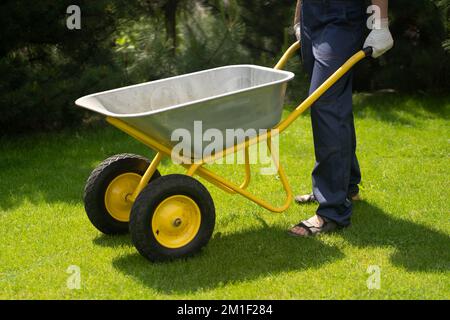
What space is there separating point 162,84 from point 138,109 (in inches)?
7.2

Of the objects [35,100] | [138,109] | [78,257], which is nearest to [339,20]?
[138,109]

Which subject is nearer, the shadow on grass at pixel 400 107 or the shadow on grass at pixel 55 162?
the shadow on grass at pixel 55 162

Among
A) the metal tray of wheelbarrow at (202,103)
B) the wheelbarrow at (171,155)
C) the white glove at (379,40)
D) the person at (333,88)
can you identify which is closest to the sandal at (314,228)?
the person at (333,88)

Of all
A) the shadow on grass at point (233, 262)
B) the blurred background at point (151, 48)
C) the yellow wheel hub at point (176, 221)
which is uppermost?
the blurred background at point (151, 48)

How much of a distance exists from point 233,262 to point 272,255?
21 cm

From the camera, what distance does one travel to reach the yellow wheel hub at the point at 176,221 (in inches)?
130

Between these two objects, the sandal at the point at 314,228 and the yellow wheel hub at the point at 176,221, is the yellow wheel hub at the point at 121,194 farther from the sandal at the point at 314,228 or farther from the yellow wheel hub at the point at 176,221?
the sandal at the point at 314,228

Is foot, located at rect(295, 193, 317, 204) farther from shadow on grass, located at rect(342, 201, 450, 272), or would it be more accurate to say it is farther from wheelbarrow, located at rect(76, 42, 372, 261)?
wheelbarrow, located at rect(76, 42, 372, 261)

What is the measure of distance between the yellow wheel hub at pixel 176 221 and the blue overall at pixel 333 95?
2.39 feet

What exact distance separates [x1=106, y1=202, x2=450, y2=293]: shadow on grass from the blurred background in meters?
2.05

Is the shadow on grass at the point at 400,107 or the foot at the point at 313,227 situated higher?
the foot at the point at 313,227

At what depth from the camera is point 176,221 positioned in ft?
10.9

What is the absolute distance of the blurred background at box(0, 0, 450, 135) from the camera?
5367 millimetres

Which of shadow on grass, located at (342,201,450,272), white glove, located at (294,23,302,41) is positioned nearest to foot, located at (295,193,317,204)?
shadow on grass, located at (342,201,450,272)
